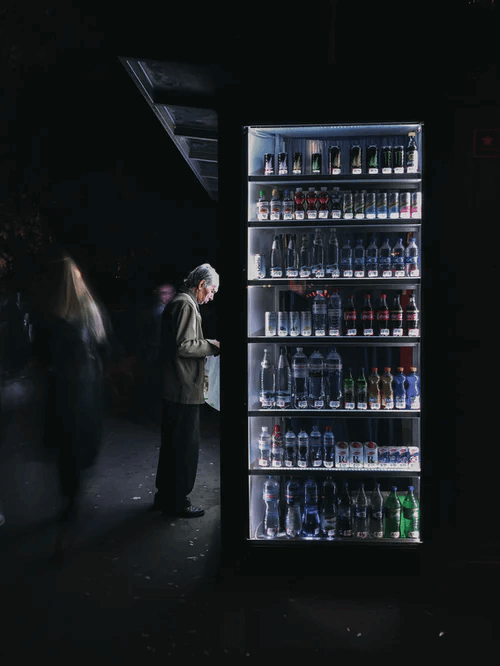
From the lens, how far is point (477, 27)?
3.85 meters

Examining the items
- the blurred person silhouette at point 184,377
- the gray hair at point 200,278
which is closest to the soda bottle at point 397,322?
the blurred person silhouette at point 184,377

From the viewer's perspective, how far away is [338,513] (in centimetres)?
399

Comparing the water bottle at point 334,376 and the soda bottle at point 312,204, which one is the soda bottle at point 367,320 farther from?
the soda bottle at point 312,204

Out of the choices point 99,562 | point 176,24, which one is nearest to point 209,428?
A: point 99,562

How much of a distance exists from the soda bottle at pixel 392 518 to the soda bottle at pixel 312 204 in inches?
76.1

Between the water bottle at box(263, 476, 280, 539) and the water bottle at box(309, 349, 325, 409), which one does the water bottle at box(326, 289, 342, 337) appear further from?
the water bottle at box(263, 476, 280, 539)

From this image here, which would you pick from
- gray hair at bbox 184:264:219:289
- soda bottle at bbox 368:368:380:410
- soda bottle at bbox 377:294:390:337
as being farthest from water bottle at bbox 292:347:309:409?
gray hair at bbox 184:264:219:289

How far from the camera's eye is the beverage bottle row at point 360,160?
3.87 m

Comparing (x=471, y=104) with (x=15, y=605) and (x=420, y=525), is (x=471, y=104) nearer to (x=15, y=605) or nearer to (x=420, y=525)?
(x=420, y=525)

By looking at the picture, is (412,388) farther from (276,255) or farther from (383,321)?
(276,255)

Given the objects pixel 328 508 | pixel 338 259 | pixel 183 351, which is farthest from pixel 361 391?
pixel 183 351

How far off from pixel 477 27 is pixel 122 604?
425 centimetres

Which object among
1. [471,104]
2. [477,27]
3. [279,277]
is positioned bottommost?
[279,277]

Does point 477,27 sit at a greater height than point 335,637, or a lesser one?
greater
